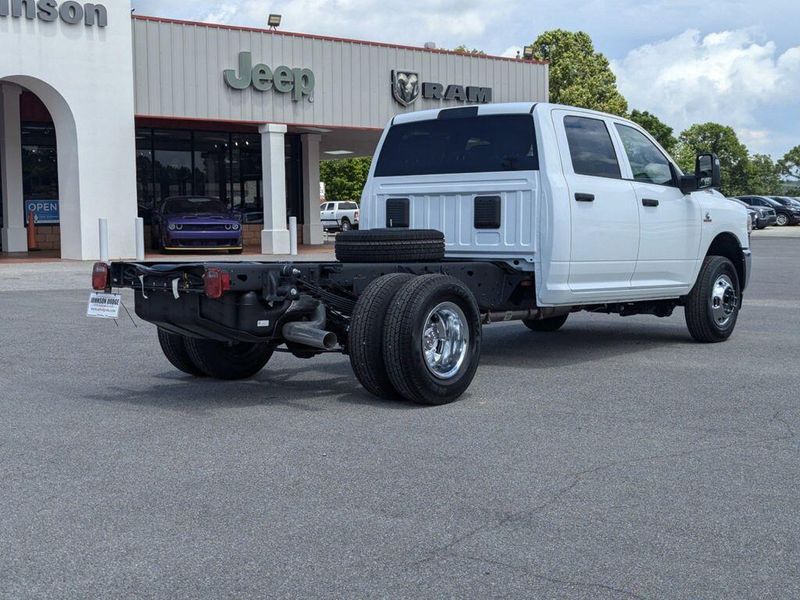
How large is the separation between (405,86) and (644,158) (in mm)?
20028

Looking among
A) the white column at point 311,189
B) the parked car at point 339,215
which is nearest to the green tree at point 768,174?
the parked car at point 339,215

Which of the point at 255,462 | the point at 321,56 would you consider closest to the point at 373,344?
the point at 255,462

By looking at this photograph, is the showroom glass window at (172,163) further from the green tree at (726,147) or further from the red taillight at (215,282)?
the green tree at (726,147)

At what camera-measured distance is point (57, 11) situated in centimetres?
2334

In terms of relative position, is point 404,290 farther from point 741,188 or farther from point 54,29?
point 741,188

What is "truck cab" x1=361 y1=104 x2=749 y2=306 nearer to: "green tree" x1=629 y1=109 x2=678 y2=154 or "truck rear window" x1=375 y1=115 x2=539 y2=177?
"truck rear window" x1=375 y1=115 x2=539 y2=177

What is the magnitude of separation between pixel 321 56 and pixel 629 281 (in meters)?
19.8

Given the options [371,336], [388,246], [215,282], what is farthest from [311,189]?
[215,282]

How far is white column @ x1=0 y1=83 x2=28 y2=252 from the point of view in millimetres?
27500

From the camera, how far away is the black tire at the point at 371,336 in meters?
6.93

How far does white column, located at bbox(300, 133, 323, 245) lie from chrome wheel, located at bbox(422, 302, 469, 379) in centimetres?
2529

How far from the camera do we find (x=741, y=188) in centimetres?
10731

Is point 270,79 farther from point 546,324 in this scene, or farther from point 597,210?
point 597,210

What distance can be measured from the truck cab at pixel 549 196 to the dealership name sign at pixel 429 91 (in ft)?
64.1
